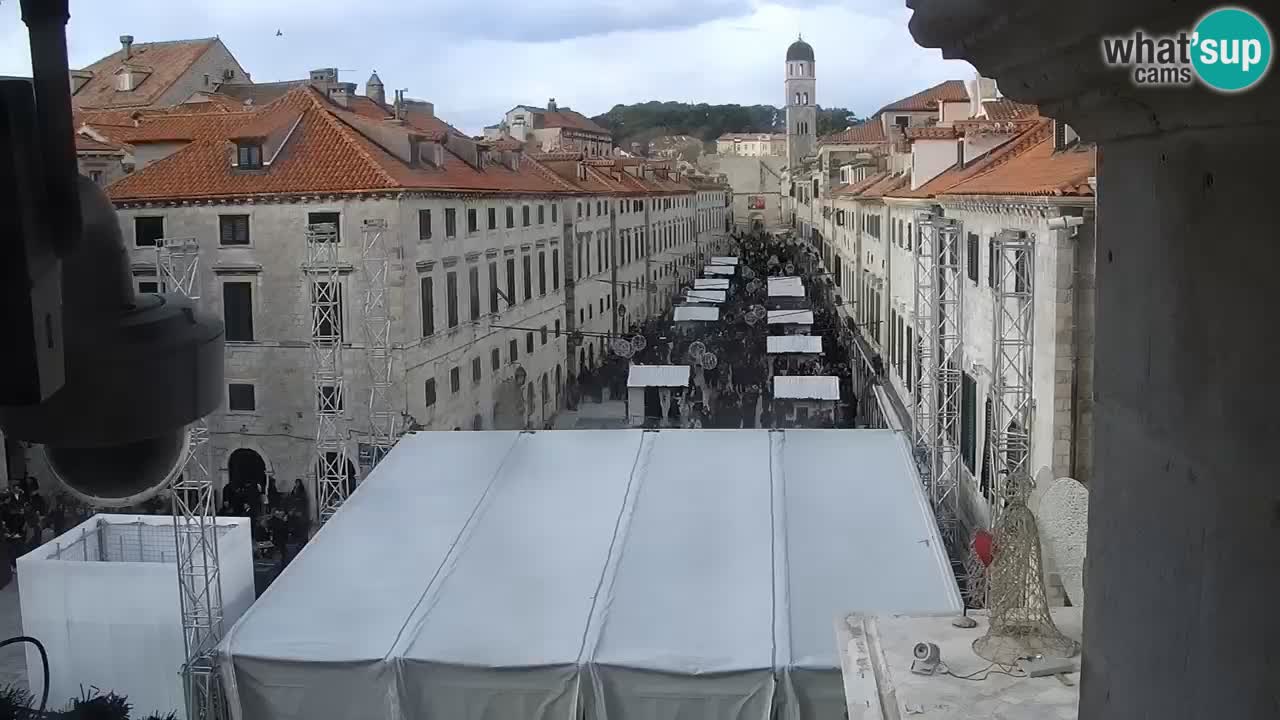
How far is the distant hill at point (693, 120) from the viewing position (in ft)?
443

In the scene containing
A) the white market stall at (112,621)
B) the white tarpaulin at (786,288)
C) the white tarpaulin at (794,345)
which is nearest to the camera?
the white market stall at (112,621)

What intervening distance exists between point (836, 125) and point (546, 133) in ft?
207

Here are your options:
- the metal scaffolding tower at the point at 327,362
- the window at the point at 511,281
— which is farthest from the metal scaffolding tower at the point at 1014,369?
the window at the point at 511,281

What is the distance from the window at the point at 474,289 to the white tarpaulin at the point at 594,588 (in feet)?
40.0

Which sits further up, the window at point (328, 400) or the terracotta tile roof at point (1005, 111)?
the terracotta tile roof at point (1005, 111)

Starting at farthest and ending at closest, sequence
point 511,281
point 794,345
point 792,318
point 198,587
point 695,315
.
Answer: point 695,315 → point 792,318 → point 794,345 → point 511,281 → point 198,587

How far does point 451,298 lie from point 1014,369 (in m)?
14.8

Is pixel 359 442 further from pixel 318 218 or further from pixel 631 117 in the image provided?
pixel 631 117

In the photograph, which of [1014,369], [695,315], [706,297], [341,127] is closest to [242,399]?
[341,127]

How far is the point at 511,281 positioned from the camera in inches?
1200

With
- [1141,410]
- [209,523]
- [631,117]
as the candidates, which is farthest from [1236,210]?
[631,117]

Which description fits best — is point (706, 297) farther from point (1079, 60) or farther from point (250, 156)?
point (1079, 60)

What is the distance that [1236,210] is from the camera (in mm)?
1481

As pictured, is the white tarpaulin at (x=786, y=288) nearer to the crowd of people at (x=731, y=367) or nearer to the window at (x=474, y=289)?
the crowd of people at (x=731, y=367)
